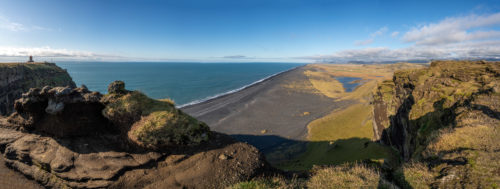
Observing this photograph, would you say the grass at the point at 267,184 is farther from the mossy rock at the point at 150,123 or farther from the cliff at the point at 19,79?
the cliff at the point at 19,79

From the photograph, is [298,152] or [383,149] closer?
[383,149]

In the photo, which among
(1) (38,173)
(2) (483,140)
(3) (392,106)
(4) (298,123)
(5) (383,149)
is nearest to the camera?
(2) (483,140)

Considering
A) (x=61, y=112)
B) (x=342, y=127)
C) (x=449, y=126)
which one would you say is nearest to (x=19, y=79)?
(x=61, y=112)

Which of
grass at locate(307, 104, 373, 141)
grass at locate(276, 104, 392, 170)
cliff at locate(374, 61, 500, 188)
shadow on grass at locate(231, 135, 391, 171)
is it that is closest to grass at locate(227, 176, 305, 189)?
cliff at locate(374, 61, 500, 188)

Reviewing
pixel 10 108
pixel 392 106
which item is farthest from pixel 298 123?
pixel 10 108

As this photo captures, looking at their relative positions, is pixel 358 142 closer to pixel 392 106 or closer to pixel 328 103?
pixel 392 106

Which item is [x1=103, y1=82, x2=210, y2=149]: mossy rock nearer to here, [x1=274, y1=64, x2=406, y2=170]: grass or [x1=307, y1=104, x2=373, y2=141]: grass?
[x1=274, y1=64, x2=406, y2=170]: grass
